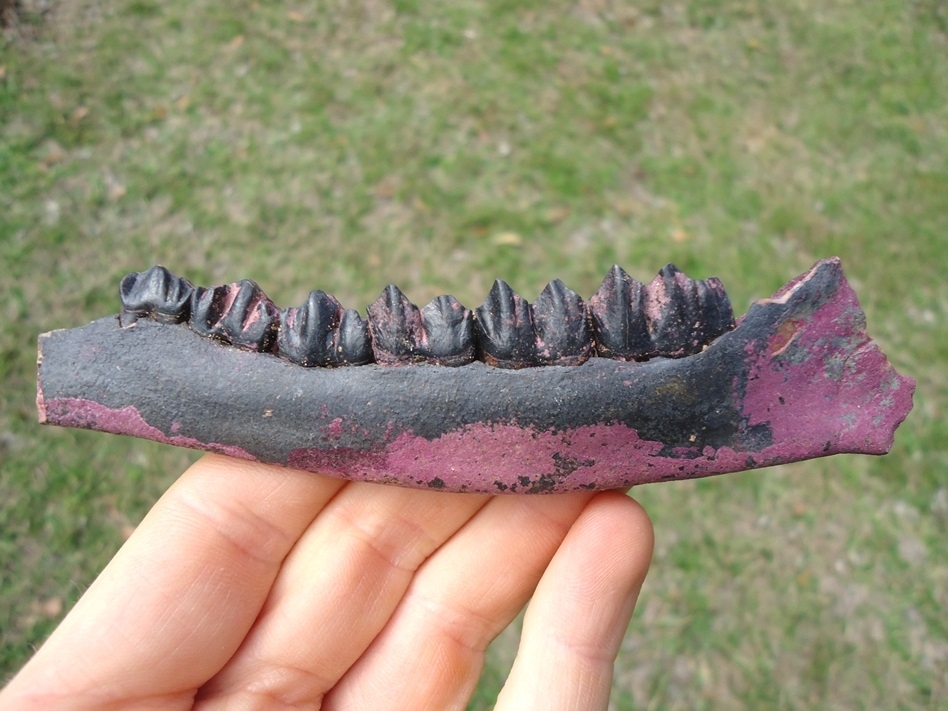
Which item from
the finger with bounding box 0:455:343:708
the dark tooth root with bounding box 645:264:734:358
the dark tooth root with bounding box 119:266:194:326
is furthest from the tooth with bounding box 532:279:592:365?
the dark tooth root with bounding box 119:266:194:326

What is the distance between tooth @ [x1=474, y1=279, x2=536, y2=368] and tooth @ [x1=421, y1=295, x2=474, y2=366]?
0.14 feet

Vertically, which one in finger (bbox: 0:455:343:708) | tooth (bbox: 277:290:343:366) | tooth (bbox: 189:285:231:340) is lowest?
finger (bbox: 0:455:343:708)

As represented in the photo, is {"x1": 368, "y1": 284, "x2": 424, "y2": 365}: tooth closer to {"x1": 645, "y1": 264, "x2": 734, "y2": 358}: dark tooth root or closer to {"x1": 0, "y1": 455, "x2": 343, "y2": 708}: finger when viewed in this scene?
{"x1": 0, "y1": 455, "x2": 343, "y2": 708}: finger

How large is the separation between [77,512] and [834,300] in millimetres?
3795

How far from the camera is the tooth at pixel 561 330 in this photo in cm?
244

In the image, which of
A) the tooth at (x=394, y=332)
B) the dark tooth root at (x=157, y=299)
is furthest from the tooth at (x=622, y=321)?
the dark tooth root at (x=157, y=299)

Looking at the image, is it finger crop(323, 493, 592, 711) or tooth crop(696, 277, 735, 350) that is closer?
tooth crop(696, 277, 735, 350)

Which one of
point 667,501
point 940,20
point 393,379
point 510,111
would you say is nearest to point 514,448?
point 393,379

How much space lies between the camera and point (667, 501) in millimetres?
4391

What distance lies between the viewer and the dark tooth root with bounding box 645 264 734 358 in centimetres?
244

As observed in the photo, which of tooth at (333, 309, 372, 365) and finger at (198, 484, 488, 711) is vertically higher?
tooth at (333, 309, 372, 365)

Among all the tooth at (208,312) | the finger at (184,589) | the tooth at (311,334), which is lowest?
the finger at (184,589)

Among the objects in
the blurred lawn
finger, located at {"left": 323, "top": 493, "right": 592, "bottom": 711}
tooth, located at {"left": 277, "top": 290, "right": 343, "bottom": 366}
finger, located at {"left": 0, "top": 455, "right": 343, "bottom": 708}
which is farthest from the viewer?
the blurred lawn

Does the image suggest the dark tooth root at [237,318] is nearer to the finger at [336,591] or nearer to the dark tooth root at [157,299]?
the dark tooth root at [157,299]
